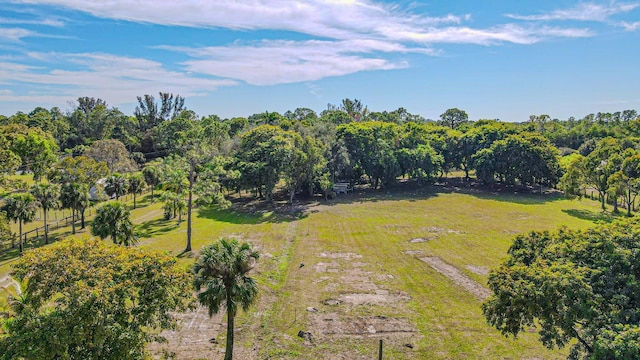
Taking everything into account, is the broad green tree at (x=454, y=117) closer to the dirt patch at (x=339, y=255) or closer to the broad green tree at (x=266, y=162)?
the broad green tree at (x=266, y=162)

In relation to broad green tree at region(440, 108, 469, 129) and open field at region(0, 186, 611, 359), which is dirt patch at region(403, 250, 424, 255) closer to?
open field at region(0, 186, 611, 359)

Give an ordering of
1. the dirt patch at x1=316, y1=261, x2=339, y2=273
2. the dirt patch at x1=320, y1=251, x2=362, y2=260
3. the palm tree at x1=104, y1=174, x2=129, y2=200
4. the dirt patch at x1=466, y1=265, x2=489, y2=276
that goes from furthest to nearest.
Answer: the palm tree at x1=104, y1=174, x2=129, y2=200 → the dirt patch at x1=320, y1=251, x2=362, y2=260 → the dirt patch at x1=316, y1=261, x2=339, y2=273 → the dirt patch at x1=466, y1=265, x2=489, y2=276

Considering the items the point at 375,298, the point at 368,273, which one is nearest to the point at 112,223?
the point at 368,273

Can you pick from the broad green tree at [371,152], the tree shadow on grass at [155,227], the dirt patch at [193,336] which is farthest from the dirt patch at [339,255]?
the broad green tree at [371,152]

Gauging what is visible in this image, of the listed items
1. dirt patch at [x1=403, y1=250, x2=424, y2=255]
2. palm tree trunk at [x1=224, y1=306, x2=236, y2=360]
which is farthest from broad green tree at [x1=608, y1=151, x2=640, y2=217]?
palm tree trunk at [x1=224, y1=306, x2=236, y2=360]

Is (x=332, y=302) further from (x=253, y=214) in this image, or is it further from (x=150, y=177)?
(x=150, y=177)

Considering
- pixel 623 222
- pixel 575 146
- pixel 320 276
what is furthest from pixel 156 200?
pixel 575 146
